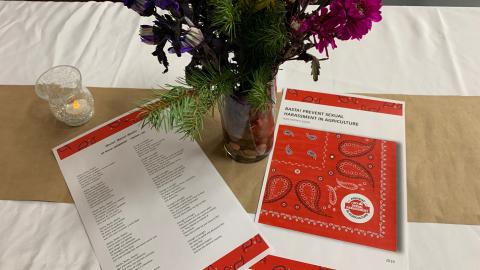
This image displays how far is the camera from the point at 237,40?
1.85 feet

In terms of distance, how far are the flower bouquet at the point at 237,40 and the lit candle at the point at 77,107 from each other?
0.79ft

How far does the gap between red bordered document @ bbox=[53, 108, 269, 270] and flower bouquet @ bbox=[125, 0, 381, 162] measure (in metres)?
0.14

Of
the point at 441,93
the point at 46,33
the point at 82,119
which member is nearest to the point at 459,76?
the point at 441,93

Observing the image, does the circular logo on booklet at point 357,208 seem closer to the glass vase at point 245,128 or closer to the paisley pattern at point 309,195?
the paisley pattern at point 309,195

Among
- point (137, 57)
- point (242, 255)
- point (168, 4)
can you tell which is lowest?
point (242, 255)

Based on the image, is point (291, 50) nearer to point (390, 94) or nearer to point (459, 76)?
point (390, 94)

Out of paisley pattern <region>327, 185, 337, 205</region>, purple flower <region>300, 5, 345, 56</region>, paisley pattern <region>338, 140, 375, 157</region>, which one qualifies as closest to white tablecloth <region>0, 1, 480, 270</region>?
paisley pattern <region>338, 140, 375, 157</region>

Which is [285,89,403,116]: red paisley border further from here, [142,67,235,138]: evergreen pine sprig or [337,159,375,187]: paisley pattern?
[142,67,235,138]: evergreen pine sprig

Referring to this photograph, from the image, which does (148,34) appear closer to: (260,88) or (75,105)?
(260,88)

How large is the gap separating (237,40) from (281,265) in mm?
332

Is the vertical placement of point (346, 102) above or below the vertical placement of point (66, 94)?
above

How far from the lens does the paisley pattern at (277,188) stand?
2.32ft

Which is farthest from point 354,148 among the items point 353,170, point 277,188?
point 277,188

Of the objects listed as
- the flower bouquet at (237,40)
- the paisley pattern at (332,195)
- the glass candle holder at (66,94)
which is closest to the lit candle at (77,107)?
the glass candle holder at (66,94)
